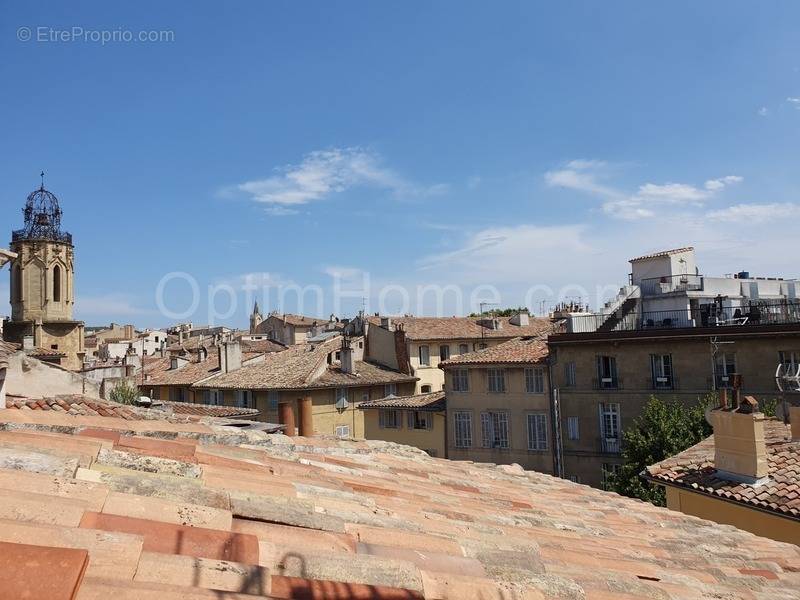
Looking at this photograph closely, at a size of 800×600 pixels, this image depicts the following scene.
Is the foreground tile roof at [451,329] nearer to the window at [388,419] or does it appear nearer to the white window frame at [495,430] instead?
the window at [388,419]

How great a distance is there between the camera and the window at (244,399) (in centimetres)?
3728

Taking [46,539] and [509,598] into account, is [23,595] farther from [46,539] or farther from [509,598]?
[509,598]

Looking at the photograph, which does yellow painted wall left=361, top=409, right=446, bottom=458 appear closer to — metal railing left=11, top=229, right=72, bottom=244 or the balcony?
the balcony

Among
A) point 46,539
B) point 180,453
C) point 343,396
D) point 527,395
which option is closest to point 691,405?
point 527,395

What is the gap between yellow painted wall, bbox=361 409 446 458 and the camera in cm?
3400

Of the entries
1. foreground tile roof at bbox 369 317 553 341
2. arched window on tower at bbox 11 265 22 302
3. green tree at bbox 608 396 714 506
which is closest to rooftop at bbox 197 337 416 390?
foreground tile roof at bbox 369 317 553 341

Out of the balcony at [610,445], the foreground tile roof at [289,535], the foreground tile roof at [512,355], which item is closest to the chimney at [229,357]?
the foreground tile roof at [512,355]

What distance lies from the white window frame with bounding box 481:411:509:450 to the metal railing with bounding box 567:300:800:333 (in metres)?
5.64

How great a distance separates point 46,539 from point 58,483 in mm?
773

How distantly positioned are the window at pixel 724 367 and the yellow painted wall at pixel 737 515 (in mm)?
14261

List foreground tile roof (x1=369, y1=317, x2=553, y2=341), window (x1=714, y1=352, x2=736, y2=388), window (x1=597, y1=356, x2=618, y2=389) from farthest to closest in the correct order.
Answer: foreground tile roof (x1=369, y1=317, x2=553, y2=341) < window (x1=597, y1=356, x2=618, y2=389) < window (x1=714, y1=352, x2=736, y2=388)

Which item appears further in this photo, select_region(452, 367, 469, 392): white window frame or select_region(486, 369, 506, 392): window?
select_region(452, 367, 469, 392): white window frame

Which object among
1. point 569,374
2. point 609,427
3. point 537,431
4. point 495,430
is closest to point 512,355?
point 569,374

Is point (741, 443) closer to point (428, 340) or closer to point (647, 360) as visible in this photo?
point (647, 360)
